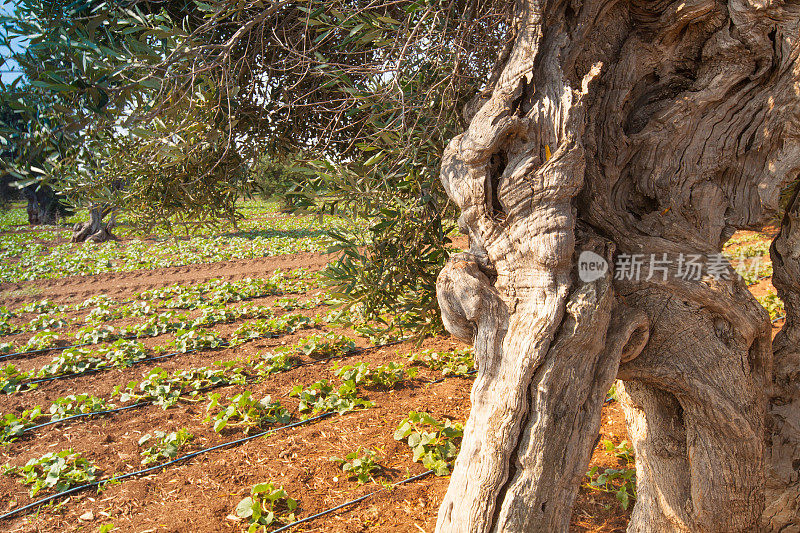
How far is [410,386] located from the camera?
6.20m

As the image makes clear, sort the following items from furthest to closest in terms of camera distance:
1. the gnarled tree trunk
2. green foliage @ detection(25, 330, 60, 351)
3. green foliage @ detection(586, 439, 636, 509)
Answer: green foliage @ detection(25, 330, 60, 351)
green foliage @ detection(586, 439, 636, 509)
the gnarled tree trunk

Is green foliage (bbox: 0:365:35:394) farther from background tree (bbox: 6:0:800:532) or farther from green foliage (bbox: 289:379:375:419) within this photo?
background tree (bbox: 6:0:800:532)

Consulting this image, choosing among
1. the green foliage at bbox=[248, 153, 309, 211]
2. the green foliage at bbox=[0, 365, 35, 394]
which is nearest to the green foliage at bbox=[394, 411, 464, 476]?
the green foliage at bbox=[248, 153, 309, 211]

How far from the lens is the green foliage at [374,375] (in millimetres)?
6117

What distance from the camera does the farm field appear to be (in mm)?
3918

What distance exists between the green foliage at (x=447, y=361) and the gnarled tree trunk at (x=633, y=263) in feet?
11.3

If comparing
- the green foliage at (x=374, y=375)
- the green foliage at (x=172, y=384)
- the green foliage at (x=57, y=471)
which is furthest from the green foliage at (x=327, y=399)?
the green foliage at (x=57, y=471)

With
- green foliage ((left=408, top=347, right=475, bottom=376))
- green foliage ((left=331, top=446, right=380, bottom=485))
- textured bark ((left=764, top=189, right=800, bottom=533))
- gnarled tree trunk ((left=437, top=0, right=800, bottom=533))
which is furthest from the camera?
green foliage ((left=408, top=347, right=475, bottom=376))

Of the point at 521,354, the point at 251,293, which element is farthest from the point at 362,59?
the point at 251,293

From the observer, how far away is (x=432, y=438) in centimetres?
460

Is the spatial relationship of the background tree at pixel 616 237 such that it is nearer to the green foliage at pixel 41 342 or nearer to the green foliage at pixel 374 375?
the green foliage at pixel 374 375

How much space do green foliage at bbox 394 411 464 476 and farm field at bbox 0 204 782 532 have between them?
2 centimetres

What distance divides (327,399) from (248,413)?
2.80 ft

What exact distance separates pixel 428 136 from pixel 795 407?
278cm
